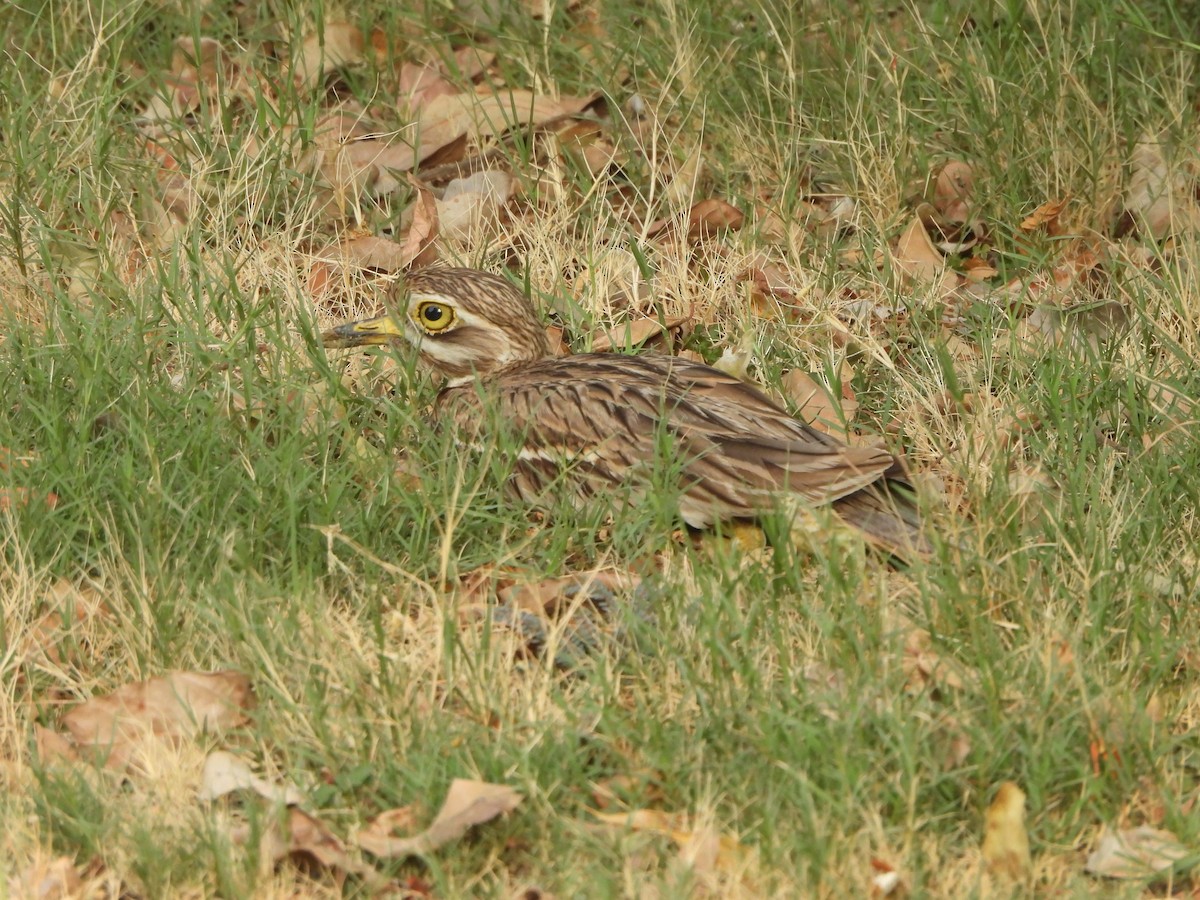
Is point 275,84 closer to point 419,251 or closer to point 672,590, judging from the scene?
point 419,251

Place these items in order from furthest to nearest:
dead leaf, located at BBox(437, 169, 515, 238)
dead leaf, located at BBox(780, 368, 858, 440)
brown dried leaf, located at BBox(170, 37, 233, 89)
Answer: brown dried leaf, located at BBox(170, 37, 233, 89), dead leaf, located at BBox(437, 169, 515, 238), dead leaf, located at BBox(780, 368, 858, 440)

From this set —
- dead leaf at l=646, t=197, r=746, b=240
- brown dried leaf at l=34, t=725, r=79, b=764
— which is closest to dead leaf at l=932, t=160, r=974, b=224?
dead leaf at l=646, t=197, r=746, b=240

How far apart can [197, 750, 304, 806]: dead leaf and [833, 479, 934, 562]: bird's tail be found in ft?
5.80

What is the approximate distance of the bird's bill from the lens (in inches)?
237

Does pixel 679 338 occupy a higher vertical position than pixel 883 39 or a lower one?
lower

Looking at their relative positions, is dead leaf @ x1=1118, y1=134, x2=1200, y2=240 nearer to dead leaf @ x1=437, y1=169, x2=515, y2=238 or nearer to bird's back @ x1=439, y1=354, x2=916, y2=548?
bird's back @ x1=439, y1=354, x2=916, y2=548

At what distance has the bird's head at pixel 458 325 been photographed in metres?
5.96

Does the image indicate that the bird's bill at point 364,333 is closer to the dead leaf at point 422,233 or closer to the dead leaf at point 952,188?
the dead leaf at point 422,233

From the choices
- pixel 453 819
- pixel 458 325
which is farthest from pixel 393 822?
pixel 458 325

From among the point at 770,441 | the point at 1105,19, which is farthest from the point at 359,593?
the point at 1105,19

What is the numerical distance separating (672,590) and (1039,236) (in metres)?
2.87

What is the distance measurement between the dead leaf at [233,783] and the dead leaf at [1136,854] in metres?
1.74

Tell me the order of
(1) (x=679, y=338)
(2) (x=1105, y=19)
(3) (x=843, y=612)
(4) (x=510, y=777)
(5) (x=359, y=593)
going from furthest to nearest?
(2) (x=1105, y=19) < (1) (x=679, y=338) < (5) (x=359, y=593) < (3) (x=843, y=612) < (4) (x=510, y=777)

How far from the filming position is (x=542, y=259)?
6754 mm
